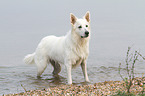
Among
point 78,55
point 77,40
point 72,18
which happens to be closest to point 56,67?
point 78,55

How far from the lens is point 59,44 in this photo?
740 centimetres

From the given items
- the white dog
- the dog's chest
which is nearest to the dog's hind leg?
the white dog

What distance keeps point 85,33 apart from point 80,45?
1.64 ft

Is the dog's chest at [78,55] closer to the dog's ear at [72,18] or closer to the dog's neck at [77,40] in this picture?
the dog's neck at [77,40]

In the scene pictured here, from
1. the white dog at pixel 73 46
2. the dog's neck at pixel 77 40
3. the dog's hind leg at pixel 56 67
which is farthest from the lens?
the dog's hind leg at pixel 56 67

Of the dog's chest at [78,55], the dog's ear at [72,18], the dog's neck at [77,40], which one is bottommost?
the dog's chest at [78,55]

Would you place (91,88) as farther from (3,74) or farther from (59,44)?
(3,74)

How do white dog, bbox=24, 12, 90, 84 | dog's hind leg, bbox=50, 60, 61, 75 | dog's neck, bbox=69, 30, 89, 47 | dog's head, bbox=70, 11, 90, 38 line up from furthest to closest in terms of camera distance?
dog's hind leg, bbox=50, 60, 61, 75 → dog's neck, bbox=69, 30, 89, 47 → white dog, bbox=24, 12, 90, 84 → dog's head, bbox=70, 11, 90, 38

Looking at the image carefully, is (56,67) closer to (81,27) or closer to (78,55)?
(78,55)

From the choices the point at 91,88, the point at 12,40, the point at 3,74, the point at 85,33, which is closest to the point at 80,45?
the point at 85,33

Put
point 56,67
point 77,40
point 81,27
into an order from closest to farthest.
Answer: point 81,27 → point 77,40 → point 56,67

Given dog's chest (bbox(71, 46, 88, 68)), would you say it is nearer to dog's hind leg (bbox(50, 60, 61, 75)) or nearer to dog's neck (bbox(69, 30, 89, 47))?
dog's neck (bbox(69, 30, 89, 47))

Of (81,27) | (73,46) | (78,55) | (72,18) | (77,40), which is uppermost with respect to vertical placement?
(72,18)

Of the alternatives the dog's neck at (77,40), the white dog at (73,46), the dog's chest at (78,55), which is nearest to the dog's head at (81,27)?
the white dog at (73,46)
